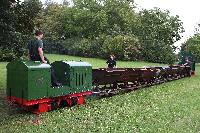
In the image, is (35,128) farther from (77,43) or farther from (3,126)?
(77,43)

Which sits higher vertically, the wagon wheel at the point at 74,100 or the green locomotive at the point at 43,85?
the green locomotive at the point at 43,85

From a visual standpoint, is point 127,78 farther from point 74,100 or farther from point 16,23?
point 16,23

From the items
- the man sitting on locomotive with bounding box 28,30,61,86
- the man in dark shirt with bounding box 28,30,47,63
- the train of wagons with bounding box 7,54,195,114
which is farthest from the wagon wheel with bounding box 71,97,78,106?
the man in dark shirt with bounding box 28,30,47,63

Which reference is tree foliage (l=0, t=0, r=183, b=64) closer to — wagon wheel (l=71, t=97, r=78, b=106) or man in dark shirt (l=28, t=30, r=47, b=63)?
wagon wheel (l=71, t=97, r=78, b=106)

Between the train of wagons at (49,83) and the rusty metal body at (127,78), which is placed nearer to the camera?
the train of wagons at (49,83)

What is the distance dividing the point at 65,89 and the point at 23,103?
1668 millimetres

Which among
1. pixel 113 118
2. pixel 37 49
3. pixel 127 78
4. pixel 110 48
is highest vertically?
pixel 110 48

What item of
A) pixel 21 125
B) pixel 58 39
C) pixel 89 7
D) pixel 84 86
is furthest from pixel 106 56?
pixel 21 125

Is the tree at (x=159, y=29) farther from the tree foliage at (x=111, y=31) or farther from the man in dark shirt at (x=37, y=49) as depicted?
the man in dark shirt at (x=37, y=49)

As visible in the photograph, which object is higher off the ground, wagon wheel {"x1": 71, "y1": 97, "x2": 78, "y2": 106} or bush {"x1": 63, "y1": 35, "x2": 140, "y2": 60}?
bush {"x1": 63, "y1": 35, "x2": 140, "y2": 60}

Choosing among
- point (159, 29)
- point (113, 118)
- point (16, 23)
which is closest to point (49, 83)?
point (113, 118)

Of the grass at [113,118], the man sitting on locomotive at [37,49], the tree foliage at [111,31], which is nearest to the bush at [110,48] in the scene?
the tree foliage at [111,31]

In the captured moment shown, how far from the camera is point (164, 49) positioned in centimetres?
4594

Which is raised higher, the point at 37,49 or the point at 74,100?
the point at 37,49
